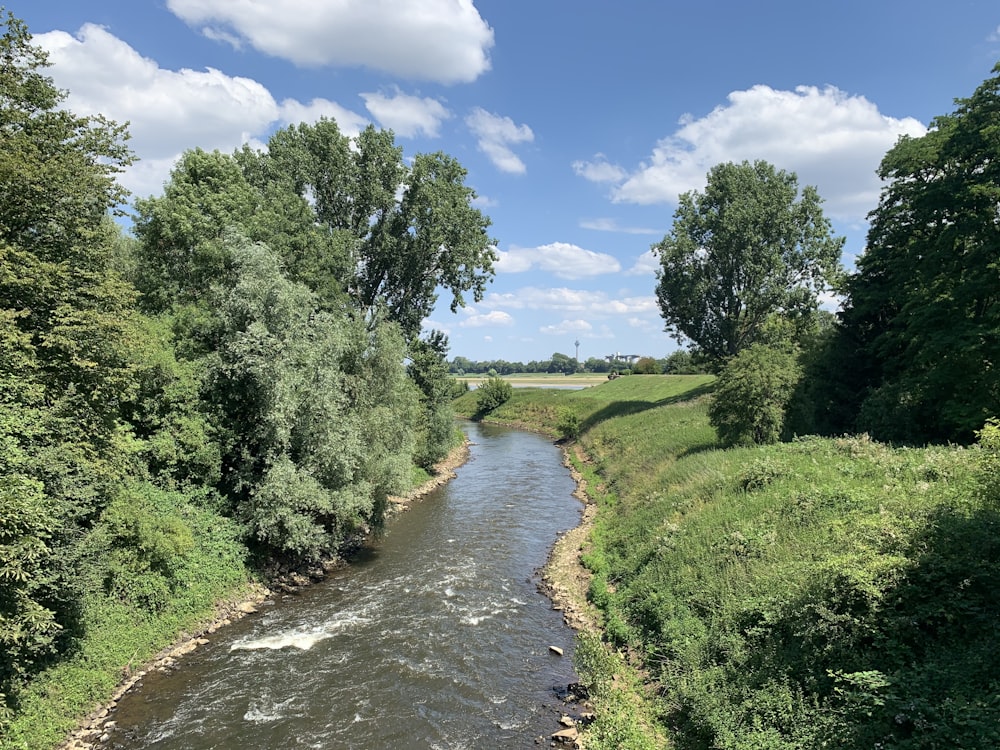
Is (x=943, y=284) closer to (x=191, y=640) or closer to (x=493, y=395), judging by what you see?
(x=191, y=640)

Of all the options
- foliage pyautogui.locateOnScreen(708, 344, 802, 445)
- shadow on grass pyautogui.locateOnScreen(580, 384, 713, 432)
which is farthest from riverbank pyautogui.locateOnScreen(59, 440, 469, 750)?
shadow on grass pyautogui.locateOnScreen(580, 384, 713, 432)

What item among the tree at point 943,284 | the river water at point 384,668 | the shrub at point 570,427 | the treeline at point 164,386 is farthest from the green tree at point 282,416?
the shrub at point 570,427

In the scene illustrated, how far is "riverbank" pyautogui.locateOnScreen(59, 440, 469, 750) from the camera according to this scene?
1216cm

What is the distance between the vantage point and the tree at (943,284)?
885 inches

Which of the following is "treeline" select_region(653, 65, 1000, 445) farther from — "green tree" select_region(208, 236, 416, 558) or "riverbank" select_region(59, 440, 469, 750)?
"riverbank" select_region(59, 440, 469, 750)

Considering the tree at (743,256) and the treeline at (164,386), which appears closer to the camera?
the treeline at (164,386)

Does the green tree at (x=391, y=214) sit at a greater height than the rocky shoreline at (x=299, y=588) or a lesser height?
greater

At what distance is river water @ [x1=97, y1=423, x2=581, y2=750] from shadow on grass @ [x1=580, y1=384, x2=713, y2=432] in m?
34.3

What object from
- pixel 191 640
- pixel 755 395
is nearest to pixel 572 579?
pixel 191 640

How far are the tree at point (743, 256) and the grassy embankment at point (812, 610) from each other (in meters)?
32.7

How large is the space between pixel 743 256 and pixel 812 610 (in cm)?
4574

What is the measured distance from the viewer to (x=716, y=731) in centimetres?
1062

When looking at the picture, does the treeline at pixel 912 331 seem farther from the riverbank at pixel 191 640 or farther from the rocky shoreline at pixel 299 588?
the riverbank at pixel 191 640

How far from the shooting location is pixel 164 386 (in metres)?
19.9
